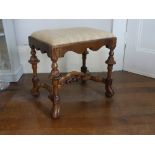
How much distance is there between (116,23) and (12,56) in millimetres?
881

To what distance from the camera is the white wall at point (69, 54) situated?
167 cm

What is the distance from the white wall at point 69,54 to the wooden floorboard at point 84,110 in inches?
10.5

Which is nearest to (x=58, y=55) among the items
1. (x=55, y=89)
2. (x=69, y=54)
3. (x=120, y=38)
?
(x=55, y=89)

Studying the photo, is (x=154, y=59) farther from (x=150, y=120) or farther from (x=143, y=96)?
(x=150, y=120)

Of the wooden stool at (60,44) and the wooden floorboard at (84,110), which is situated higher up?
the wooden stool at (60,44)

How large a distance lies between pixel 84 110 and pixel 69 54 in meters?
0.67

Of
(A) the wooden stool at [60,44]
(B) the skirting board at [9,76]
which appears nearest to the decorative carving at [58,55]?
(A) the wooden stool at [60,44]

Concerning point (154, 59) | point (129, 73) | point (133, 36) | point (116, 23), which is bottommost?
point (129, 73)

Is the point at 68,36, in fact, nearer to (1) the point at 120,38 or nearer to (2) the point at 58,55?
(2) the point at 58,55

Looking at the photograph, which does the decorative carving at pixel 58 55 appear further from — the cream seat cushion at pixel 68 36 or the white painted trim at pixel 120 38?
the white painted trim at pixel 120 38

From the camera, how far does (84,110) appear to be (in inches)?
47.9

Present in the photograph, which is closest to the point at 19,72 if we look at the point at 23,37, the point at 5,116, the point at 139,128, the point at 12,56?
the point at 12,56

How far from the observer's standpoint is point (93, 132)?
3.36 ft

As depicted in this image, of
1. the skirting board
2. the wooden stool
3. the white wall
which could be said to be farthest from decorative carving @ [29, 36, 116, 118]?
the white wall
